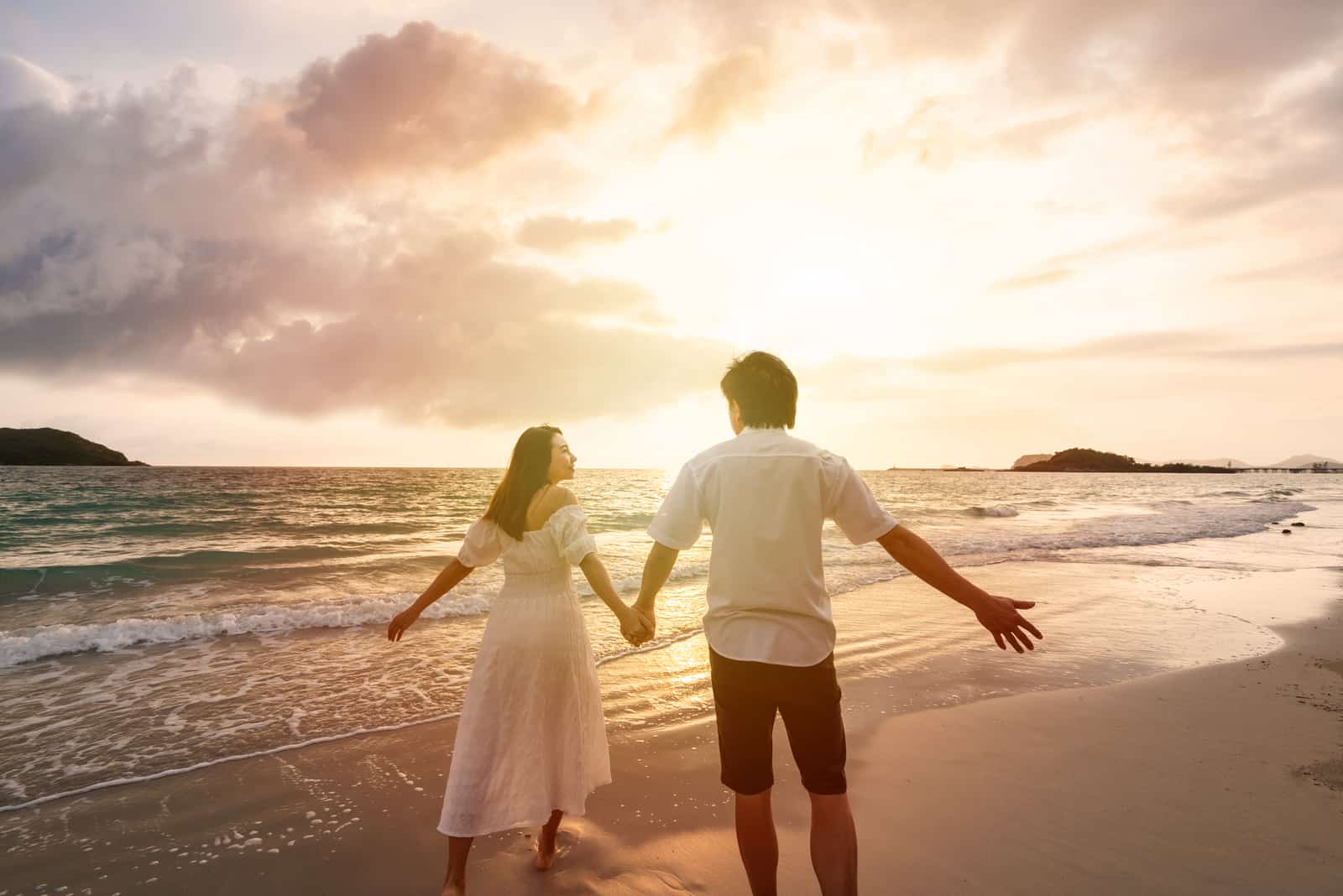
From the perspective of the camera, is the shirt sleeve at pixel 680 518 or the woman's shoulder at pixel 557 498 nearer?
the shirt sleeve at pixel 680 518

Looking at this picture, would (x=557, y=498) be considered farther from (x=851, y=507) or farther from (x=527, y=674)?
(x=851, y=507)

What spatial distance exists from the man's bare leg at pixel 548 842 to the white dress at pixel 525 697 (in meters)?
0.18

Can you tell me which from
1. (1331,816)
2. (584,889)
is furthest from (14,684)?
(1331,816)

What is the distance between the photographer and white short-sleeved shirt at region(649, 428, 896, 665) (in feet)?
9.16

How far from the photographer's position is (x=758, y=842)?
2.89 meters

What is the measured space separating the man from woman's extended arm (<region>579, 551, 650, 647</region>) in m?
0.65

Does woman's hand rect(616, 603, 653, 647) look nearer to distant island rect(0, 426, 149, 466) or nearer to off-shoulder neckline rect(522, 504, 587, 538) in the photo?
off-shoulder neckline rect(522, 504, 587, 538)

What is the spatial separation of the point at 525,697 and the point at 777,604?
1.83m

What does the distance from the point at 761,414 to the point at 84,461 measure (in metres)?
191

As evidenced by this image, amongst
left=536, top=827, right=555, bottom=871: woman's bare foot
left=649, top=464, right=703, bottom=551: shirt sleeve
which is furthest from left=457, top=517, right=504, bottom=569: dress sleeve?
left=536, top=827, right=555, bottom=871: woman's bare foot

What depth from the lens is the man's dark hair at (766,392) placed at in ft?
9.67

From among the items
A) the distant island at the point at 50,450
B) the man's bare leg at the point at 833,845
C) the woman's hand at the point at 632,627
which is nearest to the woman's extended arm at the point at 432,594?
the woman's hand at the point at 632,627

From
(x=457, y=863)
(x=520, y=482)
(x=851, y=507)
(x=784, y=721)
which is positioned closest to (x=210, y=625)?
Answer: (x=457, y=863)

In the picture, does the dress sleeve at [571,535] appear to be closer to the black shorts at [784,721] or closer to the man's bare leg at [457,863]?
the black shorts at [784,721]
